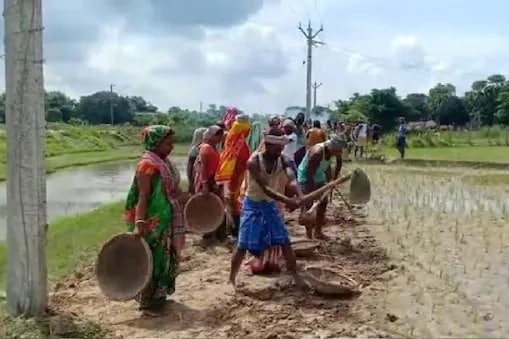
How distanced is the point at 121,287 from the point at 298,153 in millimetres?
8107

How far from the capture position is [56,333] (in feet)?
20.2

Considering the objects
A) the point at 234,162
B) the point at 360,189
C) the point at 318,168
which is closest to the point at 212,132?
the point at 234,162

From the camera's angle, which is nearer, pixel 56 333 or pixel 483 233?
pixel 56 333

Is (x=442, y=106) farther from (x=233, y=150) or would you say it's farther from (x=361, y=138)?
(x=233, y=150)

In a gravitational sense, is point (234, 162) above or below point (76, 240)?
above

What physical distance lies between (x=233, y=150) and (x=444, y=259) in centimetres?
302

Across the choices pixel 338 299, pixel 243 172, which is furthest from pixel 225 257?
pixel 338 299

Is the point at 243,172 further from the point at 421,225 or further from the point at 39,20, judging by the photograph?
the point at 39,20

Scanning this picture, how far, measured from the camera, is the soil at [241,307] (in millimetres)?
6230

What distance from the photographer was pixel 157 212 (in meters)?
6.71

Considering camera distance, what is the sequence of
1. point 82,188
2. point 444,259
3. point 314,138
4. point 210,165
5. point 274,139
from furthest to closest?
1. point 82,188
2. point 314,138
3. point 210,165
4. point 444,259
5. point 274,139

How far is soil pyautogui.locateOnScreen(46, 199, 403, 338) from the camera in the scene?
6230mm

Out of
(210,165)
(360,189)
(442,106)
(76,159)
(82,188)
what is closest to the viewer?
(210,165)

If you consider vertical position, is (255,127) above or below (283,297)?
above
